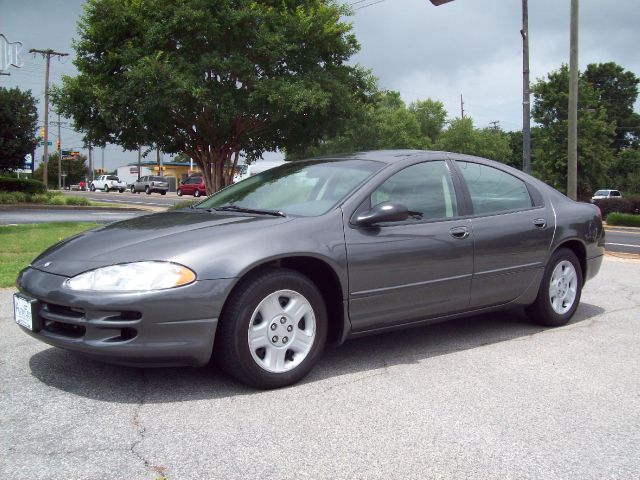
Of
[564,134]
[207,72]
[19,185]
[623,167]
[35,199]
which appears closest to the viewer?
[207,72]

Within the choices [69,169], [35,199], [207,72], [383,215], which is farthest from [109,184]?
[383,215]

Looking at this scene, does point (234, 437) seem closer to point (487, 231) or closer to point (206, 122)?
point (487, 231)

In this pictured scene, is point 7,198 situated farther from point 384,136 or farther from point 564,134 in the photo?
point 384,136

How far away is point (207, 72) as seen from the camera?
15.5 meters

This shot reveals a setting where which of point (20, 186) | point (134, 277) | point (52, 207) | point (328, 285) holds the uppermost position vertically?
point (20, 186)

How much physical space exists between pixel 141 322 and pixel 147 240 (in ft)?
1.76

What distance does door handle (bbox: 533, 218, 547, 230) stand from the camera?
5.08 meters

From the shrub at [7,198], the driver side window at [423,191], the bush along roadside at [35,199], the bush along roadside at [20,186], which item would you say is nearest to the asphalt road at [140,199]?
the bush along roadside at [35,199]

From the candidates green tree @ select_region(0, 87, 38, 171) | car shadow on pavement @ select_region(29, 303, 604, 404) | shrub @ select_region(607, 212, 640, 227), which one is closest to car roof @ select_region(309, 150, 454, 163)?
car shadow on pavement @ select_region(29, 303, 604, 404)

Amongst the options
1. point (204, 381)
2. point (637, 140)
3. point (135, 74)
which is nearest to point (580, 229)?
point (204, 381)

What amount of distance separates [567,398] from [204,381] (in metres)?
2.08

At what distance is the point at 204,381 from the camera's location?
3750 millimetres

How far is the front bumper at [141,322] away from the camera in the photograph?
327 cm

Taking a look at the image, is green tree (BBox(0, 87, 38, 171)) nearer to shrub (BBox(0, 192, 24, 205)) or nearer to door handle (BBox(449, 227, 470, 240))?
shrub (BBox(0, 192, 24, 205))
